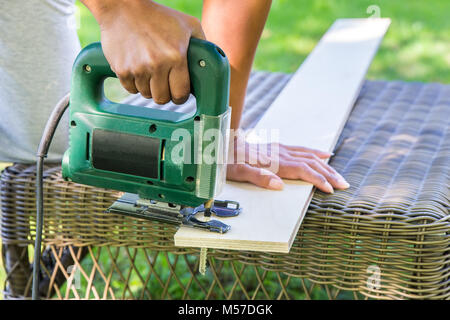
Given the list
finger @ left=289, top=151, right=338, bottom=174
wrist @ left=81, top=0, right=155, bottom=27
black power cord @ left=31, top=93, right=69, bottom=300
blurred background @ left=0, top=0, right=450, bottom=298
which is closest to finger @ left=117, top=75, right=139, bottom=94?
wrist @ left=81, top=0, right=155, bottom=27

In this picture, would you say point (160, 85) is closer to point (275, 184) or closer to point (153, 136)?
point (153, 136)

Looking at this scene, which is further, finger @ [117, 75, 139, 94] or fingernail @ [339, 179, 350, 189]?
fingernail @ [339, 179, 350, 189]

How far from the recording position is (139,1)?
3.51 feet

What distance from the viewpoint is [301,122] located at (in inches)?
68.0

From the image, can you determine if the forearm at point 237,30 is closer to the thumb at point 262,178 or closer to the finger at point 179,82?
the thumb at point 262,178

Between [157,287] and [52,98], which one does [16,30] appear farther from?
[157,287]

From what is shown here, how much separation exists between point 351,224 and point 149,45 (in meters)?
0.61

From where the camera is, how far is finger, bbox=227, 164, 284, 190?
53.9 inches

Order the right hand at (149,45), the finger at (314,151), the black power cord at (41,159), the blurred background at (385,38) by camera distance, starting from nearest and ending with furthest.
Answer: the right hand at (149,45) → the black power cord at (41,159) → the finger at (314,151) → the blurred background at (385,38)

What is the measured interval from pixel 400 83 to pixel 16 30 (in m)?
1.36

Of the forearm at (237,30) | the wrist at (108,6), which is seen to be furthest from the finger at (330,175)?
the wrist at (108,6)

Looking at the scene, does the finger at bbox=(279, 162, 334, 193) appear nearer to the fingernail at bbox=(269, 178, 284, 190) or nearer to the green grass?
the fingernail at bbox=(269, 178, 284, 190)

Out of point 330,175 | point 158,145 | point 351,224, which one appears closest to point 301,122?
point 330,175

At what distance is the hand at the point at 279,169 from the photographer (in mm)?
1387
